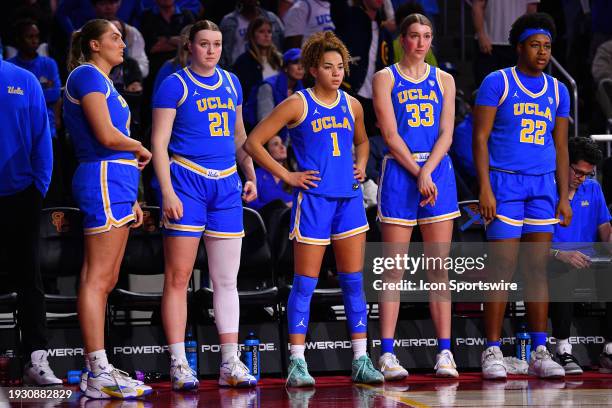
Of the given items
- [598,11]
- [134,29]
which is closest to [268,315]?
[134,29]

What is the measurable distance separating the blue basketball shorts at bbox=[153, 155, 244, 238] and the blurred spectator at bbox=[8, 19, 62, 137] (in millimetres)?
2931

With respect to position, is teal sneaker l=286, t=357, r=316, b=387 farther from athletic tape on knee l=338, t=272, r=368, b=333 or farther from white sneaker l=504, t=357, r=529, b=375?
white sneaker l=504, t=357, r=529, b=375

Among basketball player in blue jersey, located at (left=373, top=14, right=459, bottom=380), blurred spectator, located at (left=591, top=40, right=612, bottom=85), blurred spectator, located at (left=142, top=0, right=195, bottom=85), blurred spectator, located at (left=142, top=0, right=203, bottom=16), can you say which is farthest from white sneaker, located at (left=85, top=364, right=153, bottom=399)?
blurred spectator, located at (left=591, top=40, right=612, bottom=85)

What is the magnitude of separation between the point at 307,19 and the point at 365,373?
16.5 feet

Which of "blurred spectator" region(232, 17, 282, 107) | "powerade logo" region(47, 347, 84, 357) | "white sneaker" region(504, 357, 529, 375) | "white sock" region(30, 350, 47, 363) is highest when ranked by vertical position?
"blurred spectator" region(232, 17, 282, 107)

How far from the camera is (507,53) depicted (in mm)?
10617

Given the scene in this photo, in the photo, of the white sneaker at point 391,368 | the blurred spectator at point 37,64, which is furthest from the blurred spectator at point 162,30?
the white sneaker at point 391,368

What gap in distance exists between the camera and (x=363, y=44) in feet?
33.8

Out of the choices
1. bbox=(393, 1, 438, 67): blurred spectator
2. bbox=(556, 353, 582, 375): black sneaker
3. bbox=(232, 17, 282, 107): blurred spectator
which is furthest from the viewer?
bbox=(232, 17, 282, 107): blurred spectator

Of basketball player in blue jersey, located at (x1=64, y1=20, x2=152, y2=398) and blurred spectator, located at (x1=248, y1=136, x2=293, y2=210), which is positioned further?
blurred spectator, located at (x1=248, y1=136, x2=293, y2=210)

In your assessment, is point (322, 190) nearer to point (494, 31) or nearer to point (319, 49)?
point (319, 49)

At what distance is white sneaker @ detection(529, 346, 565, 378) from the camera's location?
6.76 metres

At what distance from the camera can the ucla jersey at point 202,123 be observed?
6.32m

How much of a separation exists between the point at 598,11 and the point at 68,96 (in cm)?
659
